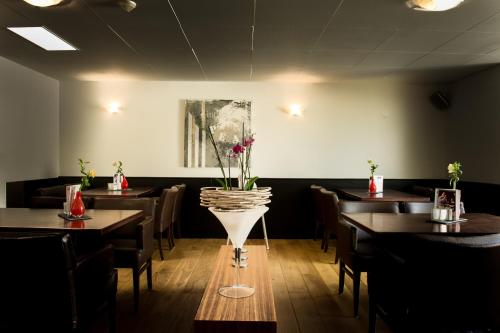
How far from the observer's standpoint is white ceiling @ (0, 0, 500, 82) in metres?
3.45

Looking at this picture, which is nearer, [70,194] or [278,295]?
[70,194]

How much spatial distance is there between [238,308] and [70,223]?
1440 millimetres

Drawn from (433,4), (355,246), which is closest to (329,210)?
(355,246)

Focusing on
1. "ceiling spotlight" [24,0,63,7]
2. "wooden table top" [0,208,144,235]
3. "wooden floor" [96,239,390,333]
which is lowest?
"wooden floor" [96,239,390,333]

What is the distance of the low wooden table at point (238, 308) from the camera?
5.24ft

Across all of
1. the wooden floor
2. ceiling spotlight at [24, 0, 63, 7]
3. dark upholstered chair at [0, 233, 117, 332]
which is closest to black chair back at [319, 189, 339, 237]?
the wooden floor

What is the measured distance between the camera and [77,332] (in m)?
1.97

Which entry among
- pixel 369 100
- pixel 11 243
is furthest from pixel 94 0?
pixel 369 100

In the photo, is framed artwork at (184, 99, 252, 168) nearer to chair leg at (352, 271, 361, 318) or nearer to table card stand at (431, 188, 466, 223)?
chair leg at (352, 271, 361, 318)

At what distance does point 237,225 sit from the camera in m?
1.85

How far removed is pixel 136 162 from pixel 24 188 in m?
1.67

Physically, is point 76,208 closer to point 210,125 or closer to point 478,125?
point 210,125

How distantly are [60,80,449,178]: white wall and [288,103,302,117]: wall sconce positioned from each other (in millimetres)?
84

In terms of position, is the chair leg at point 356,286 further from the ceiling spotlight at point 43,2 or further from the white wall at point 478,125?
the white wall at point 478,125
